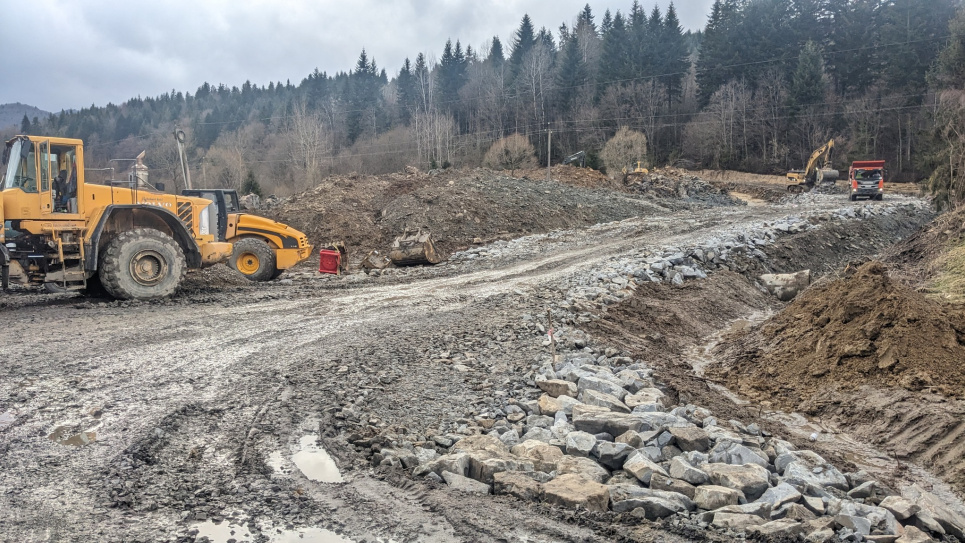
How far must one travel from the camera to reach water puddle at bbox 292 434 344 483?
4.43 meters

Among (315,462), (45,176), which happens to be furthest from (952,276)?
(45,176)

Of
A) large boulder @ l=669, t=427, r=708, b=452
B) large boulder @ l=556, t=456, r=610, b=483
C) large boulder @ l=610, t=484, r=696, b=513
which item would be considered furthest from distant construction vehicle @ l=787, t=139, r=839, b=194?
large boulder @ l=610, t=484, r=696, b=513

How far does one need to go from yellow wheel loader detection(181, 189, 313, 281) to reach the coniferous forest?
31.2m

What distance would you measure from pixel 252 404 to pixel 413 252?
36.4ft

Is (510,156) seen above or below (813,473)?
above

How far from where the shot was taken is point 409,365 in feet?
24.2

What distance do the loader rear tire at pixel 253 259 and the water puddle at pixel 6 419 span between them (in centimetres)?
948

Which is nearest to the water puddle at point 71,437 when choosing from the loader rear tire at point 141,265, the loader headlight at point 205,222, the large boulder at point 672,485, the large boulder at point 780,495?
the large boulder at point 672,485

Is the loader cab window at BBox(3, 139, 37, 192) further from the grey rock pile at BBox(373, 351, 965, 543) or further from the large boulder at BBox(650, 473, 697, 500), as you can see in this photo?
the large boulder at BBox(650, 473, 697, 500)

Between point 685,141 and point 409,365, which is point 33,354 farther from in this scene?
point 685,141

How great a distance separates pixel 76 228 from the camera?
396 inches

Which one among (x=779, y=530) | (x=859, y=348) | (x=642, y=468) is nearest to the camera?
(x=779, y=530)

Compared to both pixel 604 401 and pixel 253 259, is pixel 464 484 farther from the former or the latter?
pixel 253 259

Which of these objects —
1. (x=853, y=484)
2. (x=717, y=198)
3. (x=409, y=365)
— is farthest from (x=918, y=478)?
(x=717, y=198)
